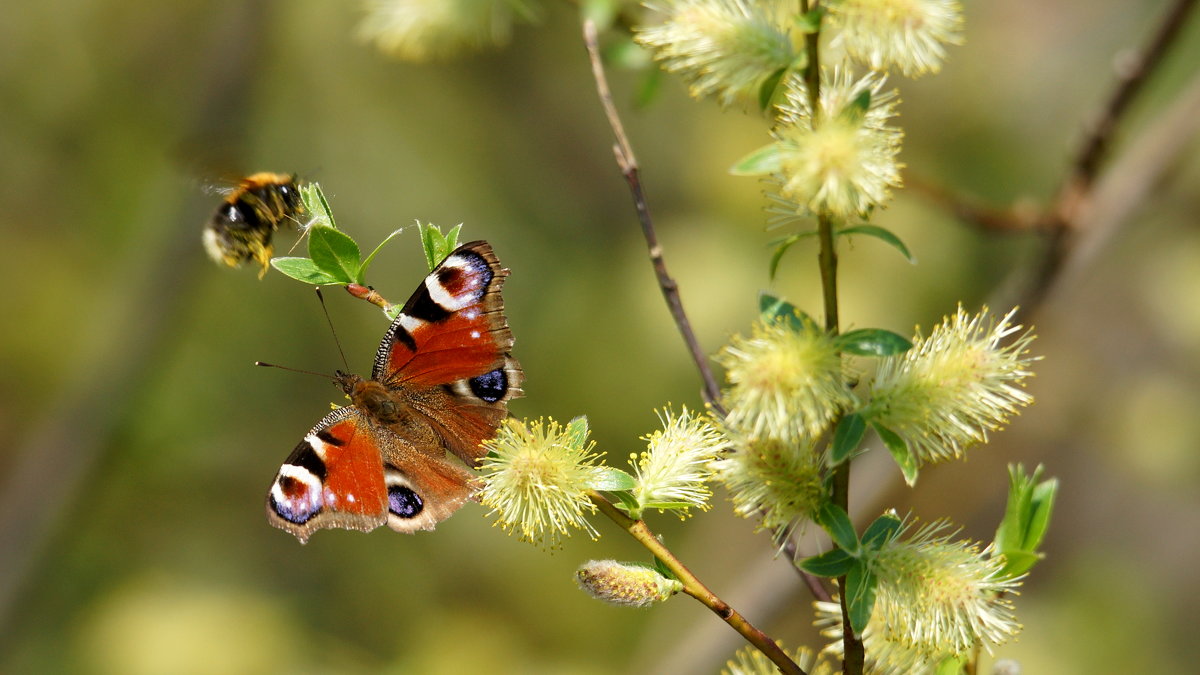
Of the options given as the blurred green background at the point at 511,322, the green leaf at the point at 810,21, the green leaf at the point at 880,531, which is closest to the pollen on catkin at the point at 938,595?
the green leaf at the point at 880,531

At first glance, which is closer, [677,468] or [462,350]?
[677,468]

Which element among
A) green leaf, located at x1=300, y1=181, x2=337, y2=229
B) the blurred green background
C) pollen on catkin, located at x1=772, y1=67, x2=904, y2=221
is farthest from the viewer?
the blurred green background

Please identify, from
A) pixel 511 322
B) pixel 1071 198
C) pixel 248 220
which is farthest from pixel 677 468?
pixel 511 322

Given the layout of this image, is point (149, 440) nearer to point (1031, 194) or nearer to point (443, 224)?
point (443, 224)

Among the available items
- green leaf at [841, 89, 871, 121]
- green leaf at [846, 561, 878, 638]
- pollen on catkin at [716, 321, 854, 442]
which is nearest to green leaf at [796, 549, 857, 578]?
green leaf at [846, 561, 878, 638]

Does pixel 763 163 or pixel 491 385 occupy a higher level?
pixel 491 385

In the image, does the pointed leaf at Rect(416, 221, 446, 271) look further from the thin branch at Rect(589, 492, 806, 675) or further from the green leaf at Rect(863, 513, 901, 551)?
the green leaf at Rect(863, 513, 901, 551)

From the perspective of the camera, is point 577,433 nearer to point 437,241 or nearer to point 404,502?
point 437,241

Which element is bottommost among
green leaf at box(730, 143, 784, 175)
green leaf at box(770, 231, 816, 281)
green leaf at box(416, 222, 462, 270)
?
green leaf at box(770, 231, 816, 281)
